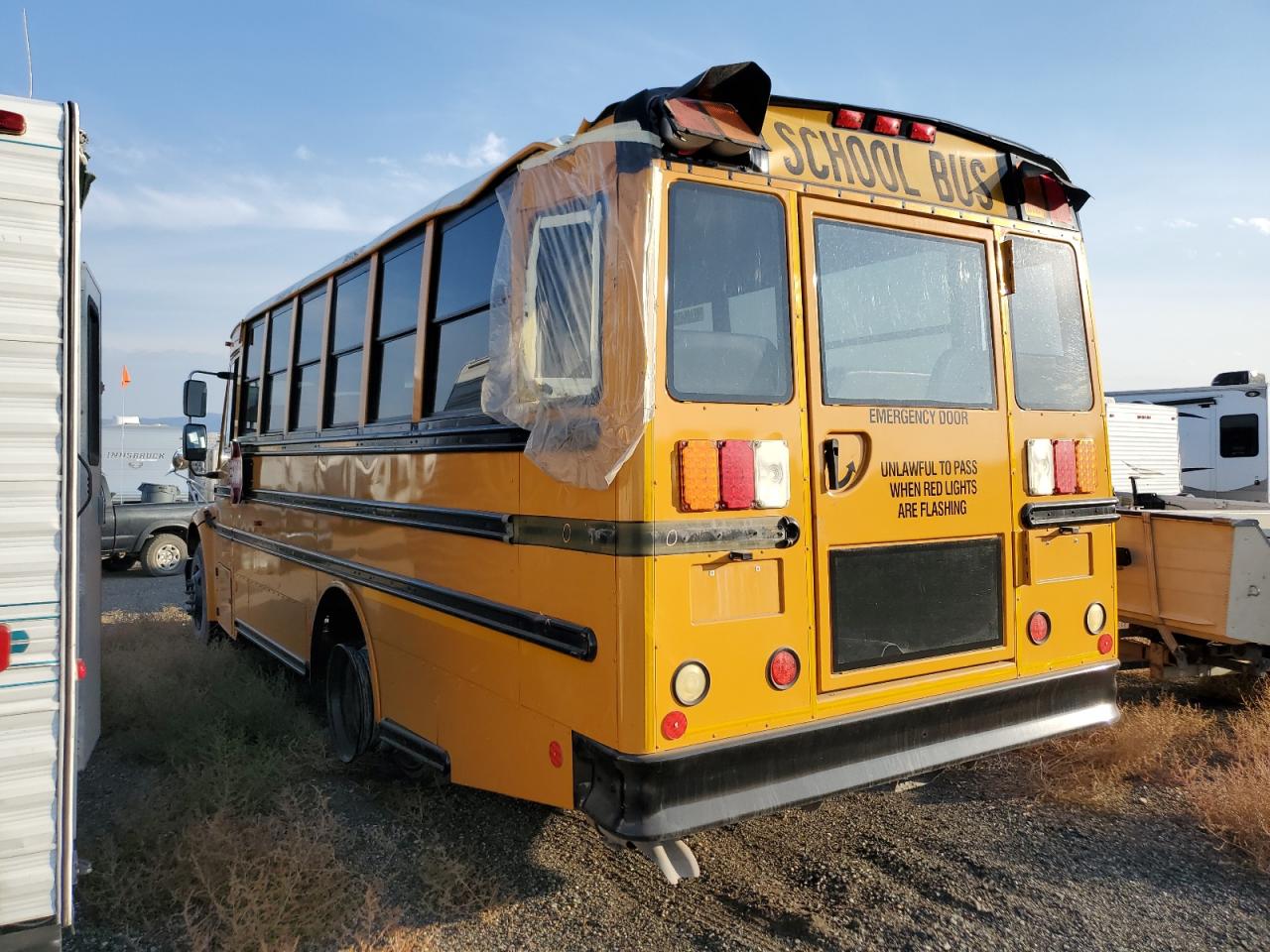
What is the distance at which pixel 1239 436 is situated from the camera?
47.4 ft

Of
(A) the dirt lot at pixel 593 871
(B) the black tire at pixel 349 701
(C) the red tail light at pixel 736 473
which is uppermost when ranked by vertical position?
(C) the red tail light at pixel 736 473

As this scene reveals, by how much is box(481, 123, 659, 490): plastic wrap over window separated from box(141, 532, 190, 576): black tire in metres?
12.1

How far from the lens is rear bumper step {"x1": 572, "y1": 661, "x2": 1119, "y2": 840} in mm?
2744

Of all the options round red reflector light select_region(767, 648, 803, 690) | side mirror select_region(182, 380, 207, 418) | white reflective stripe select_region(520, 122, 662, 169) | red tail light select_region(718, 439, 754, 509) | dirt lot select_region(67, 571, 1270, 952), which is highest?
white reflective stripe select_region(520, 122, 662, 169)

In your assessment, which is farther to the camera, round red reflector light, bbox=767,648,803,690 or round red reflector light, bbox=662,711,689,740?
round red reflector light, bbox=767,648,803,690

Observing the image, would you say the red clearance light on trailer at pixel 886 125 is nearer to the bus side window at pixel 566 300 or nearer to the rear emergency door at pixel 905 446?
the rear emergency door at pixel 905 446

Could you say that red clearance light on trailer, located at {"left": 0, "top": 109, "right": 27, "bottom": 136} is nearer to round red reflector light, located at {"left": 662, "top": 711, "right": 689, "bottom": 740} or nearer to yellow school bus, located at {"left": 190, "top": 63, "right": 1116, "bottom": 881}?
yellow school bus, located at {"left": 190, "top": 63, "right": 1116, "bottom": 881}

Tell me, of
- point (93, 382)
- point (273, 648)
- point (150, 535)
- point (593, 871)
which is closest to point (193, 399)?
point (273, 648)

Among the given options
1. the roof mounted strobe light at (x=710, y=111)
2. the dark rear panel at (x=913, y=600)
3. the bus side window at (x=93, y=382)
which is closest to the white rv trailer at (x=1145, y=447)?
the dark rear panel at (x=913, y=600)

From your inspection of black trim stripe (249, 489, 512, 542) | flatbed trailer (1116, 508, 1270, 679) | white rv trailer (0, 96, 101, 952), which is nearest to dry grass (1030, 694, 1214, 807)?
flatbed trailer (1116, 508, 1270, 679)

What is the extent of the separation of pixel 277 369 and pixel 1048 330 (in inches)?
174

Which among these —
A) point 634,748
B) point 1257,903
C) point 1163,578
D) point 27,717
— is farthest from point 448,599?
point 1163,578

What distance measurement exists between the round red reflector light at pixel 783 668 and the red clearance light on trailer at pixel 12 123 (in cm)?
256

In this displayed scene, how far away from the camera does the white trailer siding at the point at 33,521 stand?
236 cm
